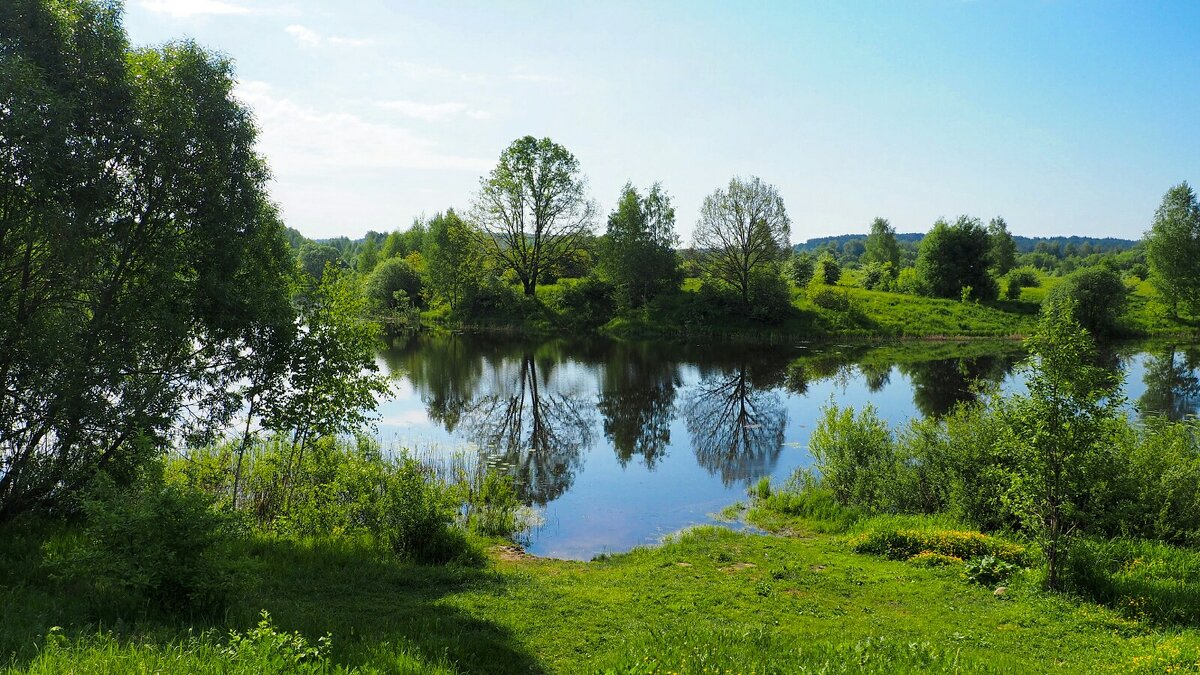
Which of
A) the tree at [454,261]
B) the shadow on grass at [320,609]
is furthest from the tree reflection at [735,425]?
the tree at [454,261]

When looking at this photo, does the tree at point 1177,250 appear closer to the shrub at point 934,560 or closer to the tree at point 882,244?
the tree at point 882,244

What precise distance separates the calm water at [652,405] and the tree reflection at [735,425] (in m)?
0.12

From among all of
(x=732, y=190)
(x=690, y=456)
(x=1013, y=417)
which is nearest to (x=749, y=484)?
(x=690, y=456)

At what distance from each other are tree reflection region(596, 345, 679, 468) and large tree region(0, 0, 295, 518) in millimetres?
15854

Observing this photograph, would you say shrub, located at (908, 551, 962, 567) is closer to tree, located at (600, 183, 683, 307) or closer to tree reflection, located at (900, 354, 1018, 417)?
tree reflection, located at (900, 354, 1018, 417)

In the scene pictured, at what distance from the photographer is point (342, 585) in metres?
12.5

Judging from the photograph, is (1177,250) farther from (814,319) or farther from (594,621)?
(594,621)

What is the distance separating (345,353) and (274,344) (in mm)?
1884

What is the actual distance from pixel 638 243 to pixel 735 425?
39.3 m

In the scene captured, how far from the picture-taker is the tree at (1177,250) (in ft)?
216

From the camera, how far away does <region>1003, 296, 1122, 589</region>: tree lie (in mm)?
12703

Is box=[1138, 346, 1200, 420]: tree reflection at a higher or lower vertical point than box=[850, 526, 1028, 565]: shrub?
higher

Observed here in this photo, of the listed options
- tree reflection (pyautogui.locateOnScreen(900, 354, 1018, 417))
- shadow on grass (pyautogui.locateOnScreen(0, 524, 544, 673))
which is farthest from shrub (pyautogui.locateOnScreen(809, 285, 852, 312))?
shadow on grass (pyautogui.locateOnScreen(0, 524, 544, 673))

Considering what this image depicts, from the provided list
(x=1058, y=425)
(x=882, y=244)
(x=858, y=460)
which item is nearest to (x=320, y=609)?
(x=1058, y=425)
